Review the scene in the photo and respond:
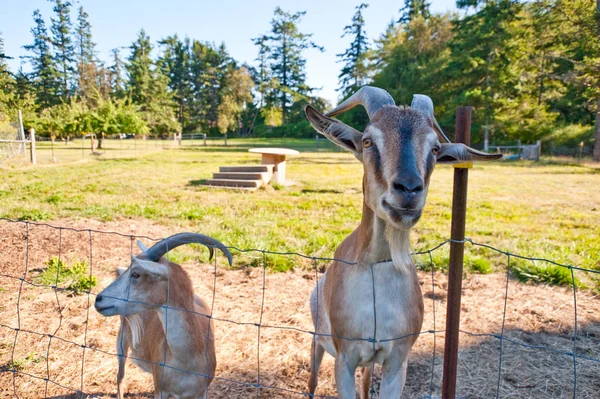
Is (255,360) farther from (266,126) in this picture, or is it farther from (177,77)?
(177,77)

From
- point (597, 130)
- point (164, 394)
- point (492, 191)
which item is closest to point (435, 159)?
point (164, 394)

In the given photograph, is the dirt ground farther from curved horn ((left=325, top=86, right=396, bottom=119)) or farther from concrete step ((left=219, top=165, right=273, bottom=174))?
concrete step ((left=219, top=165, right=273, bottom=174))

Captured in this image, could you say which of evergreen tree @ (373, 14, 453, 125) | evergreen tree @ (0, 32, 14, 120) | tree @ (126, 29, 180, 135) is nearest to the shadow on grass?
evergreen tree @ (0, 32, 14, 120)

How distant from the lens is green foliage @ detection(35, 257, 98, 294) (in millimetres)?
4383

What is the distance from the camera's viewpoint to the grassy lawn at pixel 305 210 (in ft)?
19.9

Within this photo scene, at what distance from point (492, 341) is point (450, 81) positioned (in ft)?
103

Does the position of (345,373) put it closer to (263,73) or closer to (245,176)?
(245,176)

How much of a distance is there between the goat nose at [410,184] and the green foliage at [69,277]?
374 cm

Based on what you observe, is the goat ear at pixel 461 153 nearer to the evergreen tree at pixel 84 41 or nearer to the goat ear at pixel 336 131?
the goat ear at pixel 336 131

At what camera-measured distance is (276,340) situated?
367 cm

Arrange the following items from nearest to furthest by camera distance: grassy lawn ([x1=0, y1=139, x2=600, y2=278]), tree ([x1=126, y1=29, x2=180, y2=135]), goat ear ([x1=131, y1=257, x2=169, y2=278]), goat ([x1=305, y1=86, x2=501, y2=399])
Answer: goat ([x1=305, y1=86, x2=501, y2=399]) < goat ear ([x1=131, y1=257, x2=169, y2=278]) < grassy lawn ([x1=0, y1=139, x2=600, y2=278]) < tree ([x1=126, y1=29, x2=180, y2=135])

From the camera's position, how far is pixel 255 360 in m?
3.40

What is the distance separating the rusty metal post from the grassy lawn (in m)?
3.15

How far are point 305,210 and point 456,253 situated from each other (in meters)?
6.55
